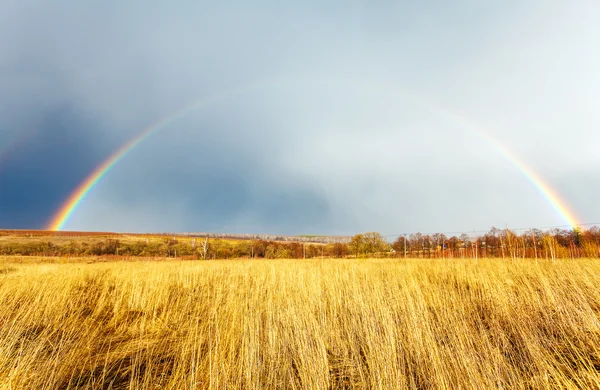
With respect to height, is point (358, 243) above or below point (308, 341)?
above

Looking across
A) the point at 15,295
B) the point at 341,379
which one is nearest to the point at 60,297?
the point at 15,295

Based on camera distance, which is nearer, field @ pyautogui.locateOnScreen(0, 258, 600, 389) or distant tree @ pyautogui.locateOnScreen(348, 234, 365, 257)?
field @ pyautogui.locateOnScreen(0, 258, 600, 389)

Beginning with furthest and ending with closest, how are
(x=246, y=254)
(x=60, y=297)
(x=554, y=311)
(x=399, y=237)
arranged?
(x=246, y=254) < (x=399, y=237) < (x=60, y=297) < (x=554, y=311)

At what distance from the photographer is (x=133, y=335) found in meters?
5.39

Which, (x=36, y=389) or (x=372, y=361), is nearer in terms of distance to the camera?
(x=36, y=389)

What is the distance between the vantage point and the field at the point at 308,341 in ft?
10.0

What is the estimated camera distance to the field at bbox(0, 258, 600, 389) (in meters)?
3.05

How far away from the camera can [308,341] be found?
361 centimetres

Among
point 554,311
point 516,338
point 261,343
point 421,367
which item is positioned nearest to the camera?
point 421,367

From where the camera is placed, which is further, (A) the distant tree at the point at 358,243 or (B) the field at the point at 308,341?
(A) the distant tree at the point at 358,243

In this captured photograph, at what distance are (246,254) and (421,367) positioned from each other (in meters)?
46.9

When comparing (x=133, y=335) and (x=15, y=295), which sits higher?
(x=15, y=295)

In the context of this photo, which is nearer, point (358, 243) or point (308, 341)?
point (308, 341)

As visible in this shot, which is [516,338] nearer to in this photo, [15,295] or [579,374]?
[579,374]
